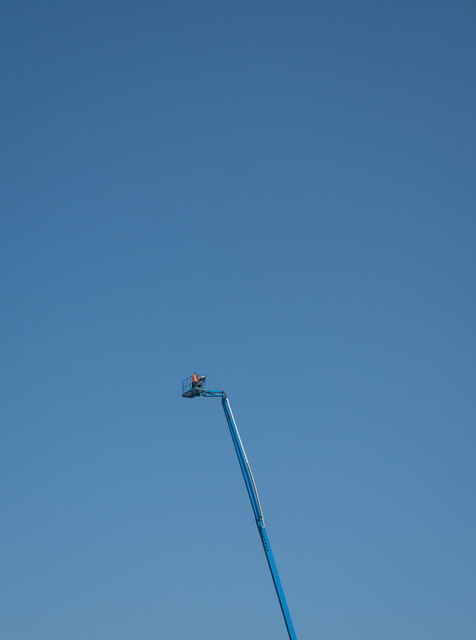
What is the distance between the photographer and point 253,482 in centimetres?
6725

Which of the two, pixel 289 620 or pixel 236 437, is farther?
pixel 236 437

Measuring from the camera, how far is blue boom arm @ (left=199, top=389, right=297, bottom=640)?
210ft

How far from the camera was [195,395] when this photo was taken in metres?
71.3

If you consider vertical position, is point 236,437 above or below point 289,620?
above

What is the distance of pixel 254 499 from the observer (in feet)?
219

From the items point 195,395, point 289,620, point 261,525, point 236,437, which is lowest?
point 289,620

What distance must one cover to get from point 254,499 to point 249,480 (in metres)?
2.28

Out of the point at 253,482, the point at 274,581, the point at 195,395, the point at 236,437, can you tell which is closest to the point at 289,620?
the point at 274,581

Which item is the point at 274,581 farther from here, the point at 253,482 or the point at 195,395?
the point at 195,395

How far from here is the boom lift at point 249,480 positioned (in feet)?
211

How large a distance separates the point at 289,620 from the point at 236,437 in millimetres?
18105

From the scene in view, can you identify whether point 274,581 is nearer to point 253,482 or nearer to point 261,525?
point 261,525

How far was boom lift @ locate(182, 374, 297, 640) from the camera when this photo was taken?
64.2m

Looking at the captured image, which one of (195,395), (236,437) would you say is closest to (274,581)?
(236,437)
